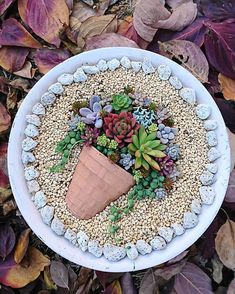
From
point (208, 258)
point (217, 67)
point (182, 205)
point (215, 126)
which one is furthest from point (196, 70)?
point (208, 258)

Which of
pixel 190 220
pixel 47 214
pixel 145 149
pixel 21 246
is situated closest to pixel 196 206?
pixel 190 220

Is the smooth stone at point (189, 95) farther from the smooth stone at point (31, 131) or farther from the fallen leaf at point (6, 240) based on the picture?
the fallen leaf at point (6, 240)

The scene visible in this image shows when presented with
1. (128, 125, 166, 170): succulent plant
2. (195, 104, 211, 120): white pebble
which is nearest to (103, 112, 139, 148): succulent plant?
(128, 125, 166, 170): succulent plant

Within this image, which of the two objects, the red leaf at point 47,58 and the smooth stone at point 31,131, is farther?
the red leaf at point 47,58

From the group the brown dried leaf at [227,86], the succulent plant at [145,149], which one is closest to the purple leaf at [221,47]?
the brown dried leaf at [227,86]

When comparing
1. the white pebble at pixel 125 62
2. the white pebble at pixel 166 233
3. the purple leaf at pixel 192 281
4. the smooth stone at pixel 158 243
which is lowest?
the purple leaf at pixel 192 281

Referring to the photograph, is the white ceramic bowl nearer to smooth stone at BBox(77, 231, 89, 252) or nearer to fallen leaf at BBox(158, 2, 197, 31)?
smooth stone at BBox(77, 231, 89, 252)

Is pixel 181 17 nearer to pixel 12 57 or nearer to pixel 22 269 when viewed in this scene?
pixel 12 57
